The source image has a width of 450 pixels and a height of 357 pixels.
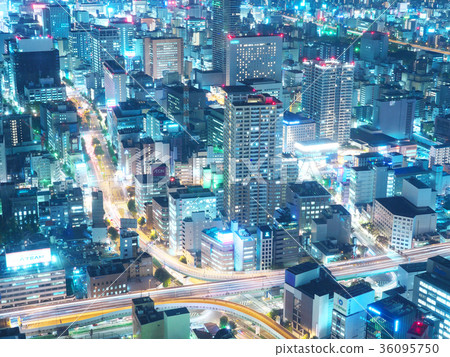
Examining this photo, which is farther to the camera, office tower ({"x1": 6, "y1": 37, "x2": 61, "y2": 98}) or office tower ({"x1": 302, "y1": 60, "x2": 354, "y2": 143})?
office tower ({"x1": 6, "y1": 37, "x2": 61, "y2": 98})

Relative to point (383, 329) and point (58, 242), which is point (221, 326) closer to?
point (383, 329)

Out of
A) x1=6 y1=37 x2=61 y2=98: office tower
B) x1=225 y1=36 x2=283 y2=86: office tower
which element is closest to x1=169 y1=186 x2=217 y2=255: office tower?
x1=225 y1=36 x2=283 y2=86: office tower

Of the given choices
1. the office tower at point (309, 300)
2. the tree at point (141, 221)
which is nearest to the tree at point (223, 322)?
the office tower at point (309, 300)

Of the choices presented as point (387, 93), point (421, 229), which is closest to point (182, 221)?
point (421, 229)

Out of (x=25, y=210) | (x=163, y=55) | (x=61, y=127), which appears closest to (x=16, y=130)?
(x=61, y=127)

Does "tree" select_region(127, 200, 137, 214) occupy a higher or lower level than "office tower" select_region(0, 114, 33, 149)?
lower

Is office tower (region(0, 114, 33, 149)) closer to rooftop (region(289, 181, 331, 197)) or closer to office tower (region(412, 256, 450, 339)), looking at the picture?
rooftop (region(289, 181, 331, 197))
